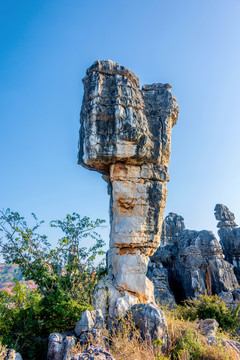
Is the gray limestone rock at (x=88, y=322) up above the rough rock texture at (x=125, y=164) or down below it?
below

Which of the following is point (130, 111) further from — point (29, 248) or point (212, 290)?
point (212, 290)

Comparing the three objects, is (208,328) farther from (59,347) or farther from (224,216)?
(224,216)

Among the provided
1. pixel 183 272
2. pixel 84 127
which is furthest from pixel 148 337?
pixel 183 272

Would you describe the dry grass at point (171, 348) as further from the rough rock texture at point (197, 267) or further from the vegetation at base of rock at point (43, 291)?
the rough rock texture at point (197, 267)

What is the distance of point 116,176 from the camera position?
11531 mm

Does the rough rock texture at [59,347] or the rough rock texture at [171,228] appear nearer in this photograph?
the rough rock texture at [59,347]

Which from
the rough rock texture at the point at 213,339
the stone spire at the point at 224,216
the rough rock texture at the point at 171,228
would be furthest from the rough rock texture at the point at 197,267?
the rough rock texture at the point at 213,339

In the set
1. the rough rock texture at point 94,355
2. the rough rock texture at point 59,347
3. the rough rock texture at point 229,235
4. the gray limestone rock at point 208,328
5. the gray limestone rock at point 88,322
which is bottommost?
the rough rock texture at point 59,347

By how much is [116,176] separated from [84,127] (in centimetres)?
269

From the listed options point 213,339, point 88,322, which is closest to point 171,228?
point 213,339

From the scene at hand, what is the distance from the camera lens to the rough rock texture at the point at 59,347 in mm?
6035

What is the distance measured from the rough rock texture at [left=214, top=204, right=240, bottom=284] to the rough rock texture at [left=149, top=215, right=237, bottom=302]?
14.5 feet

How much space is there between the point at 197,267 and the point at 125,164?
48.8 ft

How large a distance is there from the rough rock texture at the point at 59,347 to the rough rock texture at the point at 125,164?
396 cm
